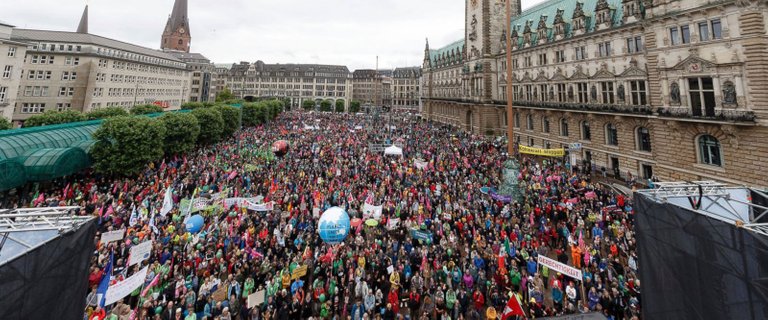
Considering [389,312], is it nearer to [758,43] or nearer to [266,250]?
[266,250]

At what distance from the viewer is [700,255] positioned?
24.7 feet

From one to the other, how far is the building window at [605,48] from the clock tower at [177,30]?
158m

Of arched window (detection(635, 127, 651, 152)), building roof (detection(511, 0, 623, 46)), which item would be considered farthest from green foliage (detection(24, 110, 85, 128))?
arched window (detection(635, 127, 651, 152))

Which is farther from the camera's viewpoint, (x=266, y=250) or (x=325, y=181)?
(x=325, y=181)

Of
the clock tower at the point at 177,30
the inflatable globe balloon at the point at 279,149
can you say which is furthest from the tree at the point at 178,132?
the clock tower at the point at 177,30

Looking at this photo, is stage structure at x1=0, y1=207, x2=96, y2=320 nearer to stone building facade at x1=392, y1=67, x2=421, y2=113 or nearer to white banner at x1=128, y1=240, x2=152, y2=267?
white banner at x1=128, y1=240, x2=152, y2=267

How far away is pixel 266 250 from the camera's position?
17344mm

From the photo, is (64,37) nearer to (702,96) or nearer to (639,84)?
(639,84)

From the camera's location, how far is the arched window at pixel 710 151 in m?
25.8

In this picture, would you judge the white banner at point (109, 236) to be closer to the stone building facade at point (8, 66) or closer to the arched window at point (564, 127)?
the arched window at point (564, 127)

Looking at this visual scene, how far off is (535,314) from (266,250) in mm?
13251

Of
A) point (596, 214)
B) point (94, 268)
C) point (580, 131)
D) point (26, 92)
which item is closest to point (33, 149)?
point (94, 268)

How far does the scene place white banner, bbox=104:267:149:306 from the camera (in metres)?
11.3

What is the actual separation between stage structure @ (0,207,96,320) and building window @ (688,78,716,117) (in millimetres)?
38121
